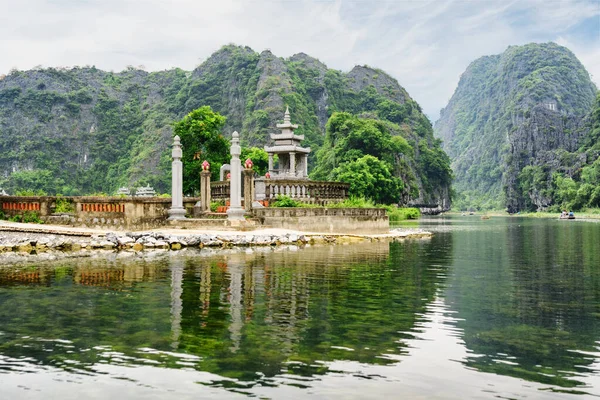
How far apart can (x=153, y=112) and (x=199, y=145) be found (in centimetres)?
11342

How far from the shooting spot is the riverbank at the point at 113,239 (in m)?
29.2

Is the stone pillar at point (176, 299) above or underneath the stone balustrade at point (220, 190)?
underneath

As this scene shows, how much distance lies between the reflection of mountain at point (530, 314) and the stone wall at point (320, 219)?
13044mm

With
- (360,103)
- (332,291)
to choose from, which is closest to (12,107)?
(360,103)

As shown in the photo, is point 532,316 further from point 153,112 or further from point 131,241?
point 153,112

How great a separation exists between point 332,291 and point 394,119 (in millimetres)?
141348

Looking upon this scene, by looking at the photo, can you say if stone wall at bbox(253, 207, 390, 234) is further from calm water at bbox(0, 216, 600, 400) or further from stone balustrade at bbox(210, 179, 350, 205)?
calm water at bbox(0, 216, 600, 400)

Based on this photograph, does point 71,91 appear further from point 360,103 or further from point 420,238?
point 420,238

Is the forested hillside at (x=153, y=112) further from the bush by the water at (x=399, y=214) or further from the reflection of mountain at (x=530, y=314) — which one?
the reflection of mountain at (x=530, y=314)

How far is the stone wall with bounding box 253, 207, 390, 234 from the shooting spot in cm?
3641

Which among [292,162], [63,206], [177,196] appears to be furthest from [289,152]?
[63,206]

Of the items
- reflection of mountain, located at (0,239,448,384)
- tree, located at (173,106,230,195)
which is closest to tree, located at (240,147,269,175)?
tree, located at (173,106,230,195)

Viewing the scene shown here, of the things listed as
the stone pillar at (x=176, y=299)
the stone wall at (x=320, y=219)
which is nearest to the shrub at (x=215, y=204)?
the stone wall at (x=320, y=219)

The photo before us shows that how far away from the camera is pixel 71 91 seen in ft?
531
